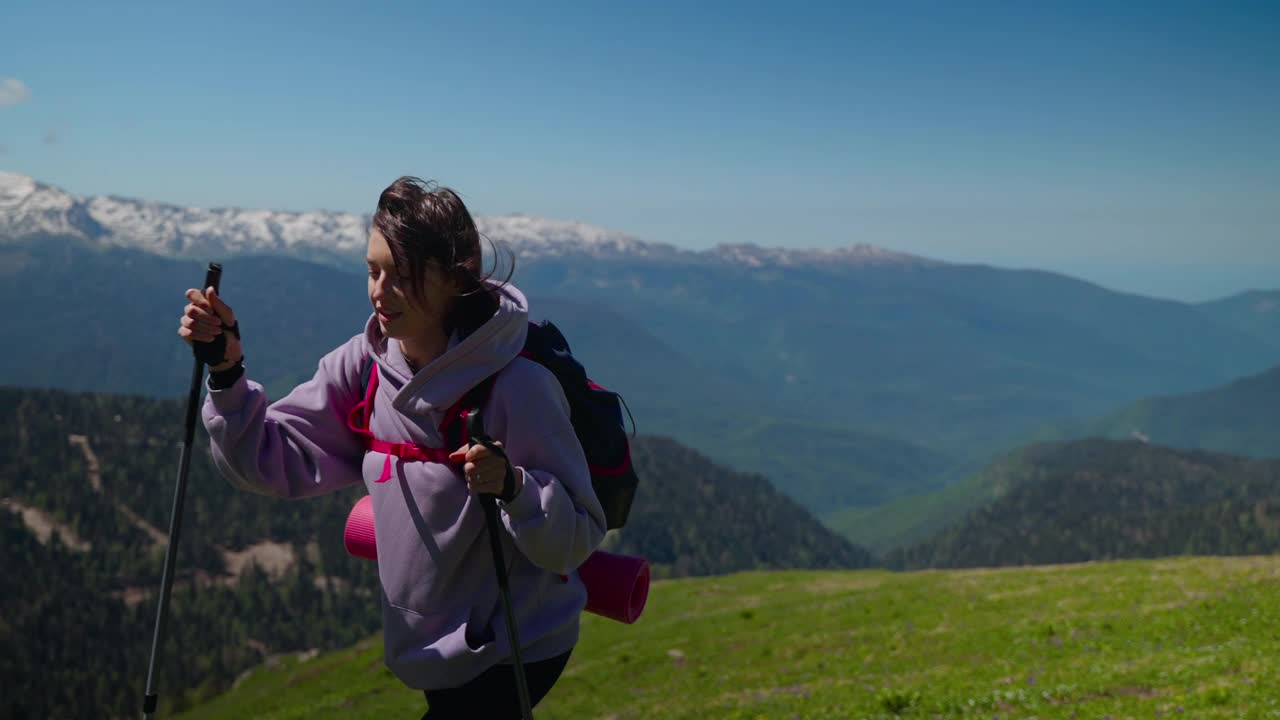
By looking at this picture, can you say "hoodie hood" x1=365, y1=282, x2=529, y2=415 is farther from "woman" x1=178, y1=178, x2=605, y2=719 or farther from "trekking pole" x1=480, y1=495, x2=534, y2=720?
"trekking pole" x1=480, y1=495, x2=534, y2=720

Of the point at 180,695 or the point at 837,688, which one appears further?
the point at 180,695

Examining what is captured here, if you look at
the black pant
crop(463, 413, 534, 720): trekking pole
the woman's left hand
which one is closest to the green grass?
the black pant

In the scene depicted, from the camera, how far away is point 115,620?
601ft

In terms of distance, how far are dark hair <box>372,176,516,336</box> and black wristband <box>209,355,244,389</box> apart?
0.96 metres

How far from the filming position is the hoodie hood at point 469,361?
4.15 m

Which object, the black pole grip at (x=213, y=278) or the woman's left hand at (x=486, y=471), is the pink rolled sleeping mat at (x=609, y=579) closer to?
the woman's left hand at (x=486, y=471)

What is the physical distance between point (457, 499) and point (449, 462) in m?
0.18

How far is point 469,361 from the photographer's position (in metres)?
4.20

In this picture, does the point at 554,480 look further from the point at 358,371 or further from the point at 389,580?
the point at 358,371

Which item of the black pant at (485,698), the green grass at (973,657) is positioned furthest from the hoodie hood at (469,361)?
the green grass at (973,657)

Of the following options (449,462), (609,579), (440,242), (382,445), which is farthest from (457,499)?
(440,242)

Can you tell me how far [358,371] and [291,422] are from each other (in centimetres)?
44

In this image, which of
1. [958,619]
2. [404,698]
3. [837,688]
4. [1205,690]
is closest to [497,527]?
[1205,690]

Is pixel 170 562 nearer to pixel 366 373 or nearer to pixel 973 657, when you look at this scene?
pixel 366 373
